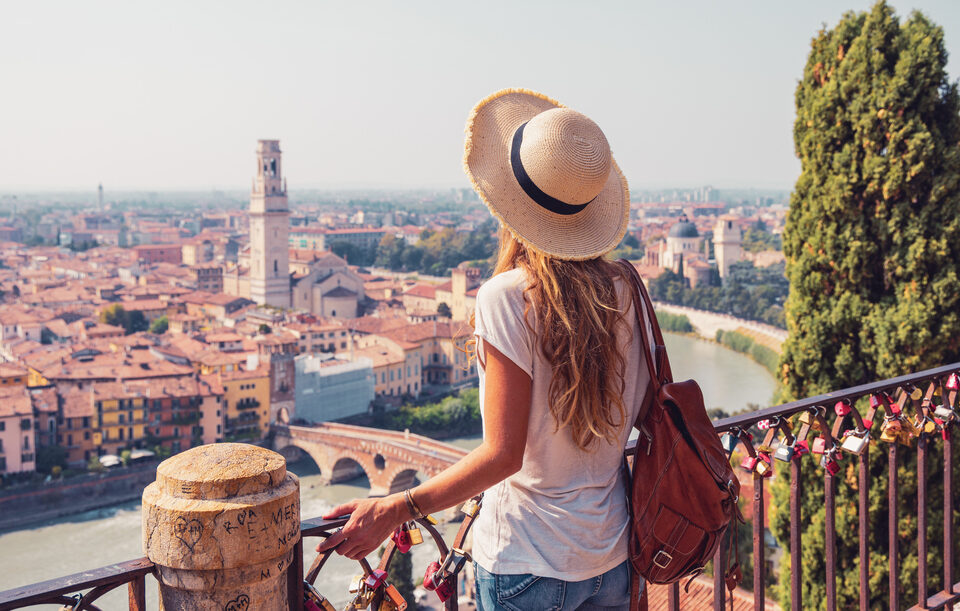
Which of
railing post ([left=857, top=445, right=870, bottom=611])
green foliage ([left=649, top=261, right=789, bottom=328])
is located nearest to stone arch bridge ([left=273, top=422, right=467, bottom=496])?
railing post ([left=857, top=445, right=870, bottom=611])

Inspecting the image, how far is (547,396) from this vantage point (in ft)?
2.34

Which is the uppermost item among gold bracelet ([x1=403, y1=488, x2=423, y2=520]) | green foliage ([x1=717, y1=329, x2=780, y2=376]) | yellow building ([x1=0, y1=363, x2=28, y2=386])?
gold bracelet ([x1=403, y1=488, x2=423, y2=520])

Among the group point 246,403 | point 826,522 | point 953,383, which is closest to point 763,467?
point 826,522

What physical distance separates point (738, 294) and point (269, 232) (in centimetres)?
1453

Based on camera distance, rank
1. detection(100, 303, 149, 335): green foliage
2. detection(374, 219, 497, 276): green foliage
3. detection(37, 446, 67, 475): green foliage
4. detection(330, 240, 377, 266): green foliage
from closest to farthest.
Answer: detection(37, 446, 67, 475): green foliage
detection(100, 303, 149, 335): green foliage
detection(374, 219, 497, 276): green foliage
detection(330, 240, 377, 266): green foliage

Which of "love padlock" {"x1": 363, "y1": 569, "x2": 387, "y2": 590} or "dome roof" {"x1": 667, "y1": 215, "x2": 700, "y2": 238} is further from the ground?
"love padlock" {"x1": 363, "y1": 569, "x2": 387, "y2": 590}

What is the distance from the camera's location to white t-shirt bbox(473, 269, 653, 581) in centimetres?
72

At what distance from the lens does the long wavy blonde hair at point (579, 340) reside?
2.29 ft

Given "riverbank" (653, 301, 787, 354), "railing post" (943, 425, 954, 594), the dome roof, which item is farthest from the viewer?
the dome roof

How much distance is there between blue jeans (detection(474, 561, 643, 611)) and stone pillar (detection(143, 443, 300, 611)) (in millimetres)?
162

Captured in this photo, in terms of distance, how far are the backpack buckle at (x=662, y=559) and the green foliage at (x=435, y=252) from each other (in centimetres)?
4184

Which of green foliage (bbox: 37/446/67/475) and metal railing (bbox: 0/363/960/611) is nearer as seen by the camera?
metal railing (bbox: 0/363/960/611)

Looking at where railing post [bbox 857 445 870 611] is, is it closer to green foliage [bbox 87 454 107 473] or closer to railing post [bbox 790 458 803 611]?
railing post [bbox 790 458 803 611]

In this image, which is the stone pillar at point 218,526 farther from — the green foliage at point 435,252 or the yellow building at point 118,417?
the green foliage at point 435,252
